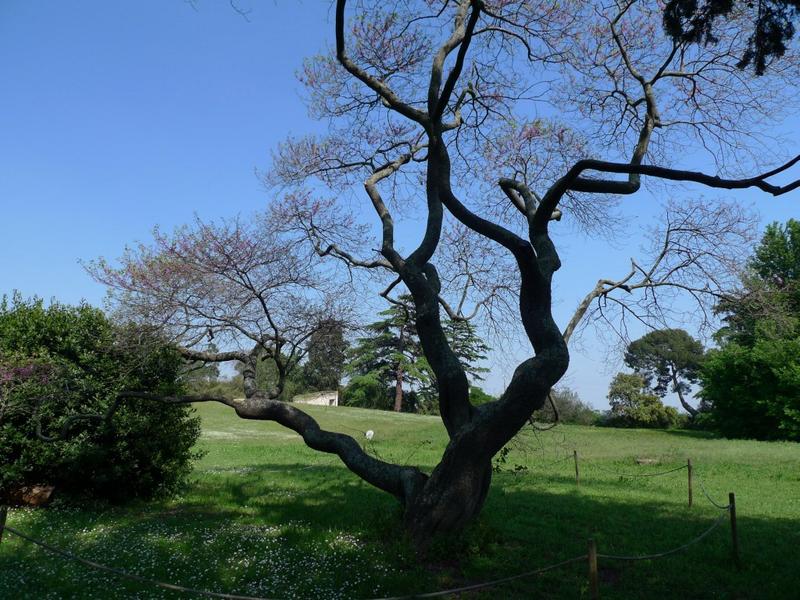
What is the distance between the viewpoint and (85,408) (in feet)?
35.4

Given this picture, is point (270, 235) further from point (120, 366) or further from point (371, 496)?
point (371, 496)

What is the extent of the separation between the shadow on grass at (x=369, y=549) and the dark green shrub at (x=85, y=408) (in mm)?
680

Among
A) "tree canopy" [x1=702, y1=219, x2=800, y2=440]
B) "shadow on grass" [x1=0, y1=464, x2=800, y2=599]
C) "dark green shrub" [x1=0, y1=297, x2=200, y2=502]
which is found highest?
"tree canopy" [x1=702, y1=219, x2=800, y2=440]

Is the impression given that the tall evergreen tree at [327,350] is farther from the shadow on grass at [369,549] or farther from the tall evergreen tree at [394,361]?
the tall evergreen tree at [394,361]

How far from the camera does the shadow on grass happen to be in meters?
6.95

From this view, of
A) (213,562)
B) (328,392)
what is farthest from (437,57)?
(328,392)

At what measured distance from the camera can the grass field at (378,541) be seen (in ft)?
22.8

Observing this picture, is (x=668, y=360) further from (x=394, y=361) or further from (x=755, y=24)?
(x=755, y=24)

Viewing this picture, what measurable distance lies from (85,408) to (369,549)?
19.4 feet

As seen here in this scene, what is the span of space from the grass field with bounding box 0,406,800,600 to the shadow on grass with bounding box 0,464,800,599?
0.09ft

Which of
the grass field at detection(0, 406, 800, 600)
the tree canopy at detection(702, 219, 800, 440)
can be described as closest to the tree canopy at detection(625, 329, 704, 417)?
the tree canopy at detection(702, 219, 800, 440)

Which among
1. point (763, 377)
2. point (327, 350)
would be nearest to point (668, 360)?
point (763, 377)

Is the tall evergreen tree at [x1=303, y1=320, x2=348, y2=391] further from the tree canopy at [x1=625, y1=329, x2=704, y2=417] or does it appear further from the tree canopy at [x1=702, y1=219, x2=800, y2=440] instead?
the tree canopy at [x1=625, y1=329, x2=704, y2=417]

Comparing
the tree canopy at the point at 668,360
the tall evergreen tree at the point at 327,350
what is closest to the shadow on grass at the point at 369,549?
the tall evergreen tree at the point at 327,350
